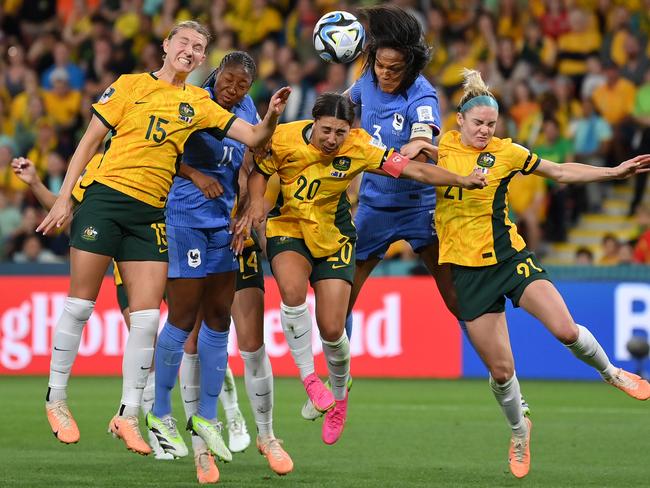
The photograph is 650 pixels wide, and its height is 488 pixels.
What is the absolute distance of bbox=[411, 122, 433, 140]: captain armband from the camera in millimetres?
8617

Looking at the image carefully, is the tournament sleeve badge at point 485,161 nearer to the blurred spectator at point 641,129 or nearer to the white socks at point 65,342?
the white socks at point 65,342

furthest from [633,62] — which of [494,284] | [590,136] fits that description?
[494,284]

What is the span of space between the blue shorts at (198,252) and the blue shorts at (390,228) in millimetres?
1084

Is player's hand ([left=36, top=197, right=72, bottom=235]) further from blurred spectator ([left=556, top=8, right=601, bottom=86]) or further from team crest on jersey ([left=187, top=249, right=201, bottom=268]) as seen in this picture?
blurred spectator ([left=556, top=8, right=601, bottom=86])

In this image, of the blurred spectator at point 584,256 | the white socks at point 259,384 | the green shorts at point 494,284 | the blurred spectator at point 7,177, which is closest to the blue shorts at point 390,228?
the green shorts at point 494,284

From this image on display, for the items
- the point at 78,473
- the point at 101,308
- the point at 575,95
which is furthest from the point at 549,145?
the point at 78,473

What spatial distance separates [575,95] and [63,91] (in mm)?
7457

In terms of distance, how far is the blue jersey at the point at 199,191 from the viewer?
27.3 ft

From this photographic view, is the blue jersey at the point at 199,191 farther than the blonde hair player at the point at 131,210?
Yes

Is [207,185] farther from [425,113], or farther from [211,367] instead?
[425,113]

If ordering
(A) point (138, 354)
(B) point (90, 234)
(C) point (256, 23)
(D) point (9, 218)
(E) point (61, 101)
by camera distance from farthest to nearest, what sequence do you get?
(C) point (256, 23) < (E) point (61, 101) < (D) point (9, 218) < (A) point (138, 354) < (B) point (90, 234)

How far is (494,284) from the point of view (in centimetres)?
816

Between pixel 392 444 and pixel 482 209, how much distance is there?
231 centimetres

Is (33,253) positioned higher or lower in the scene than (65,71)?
lower
